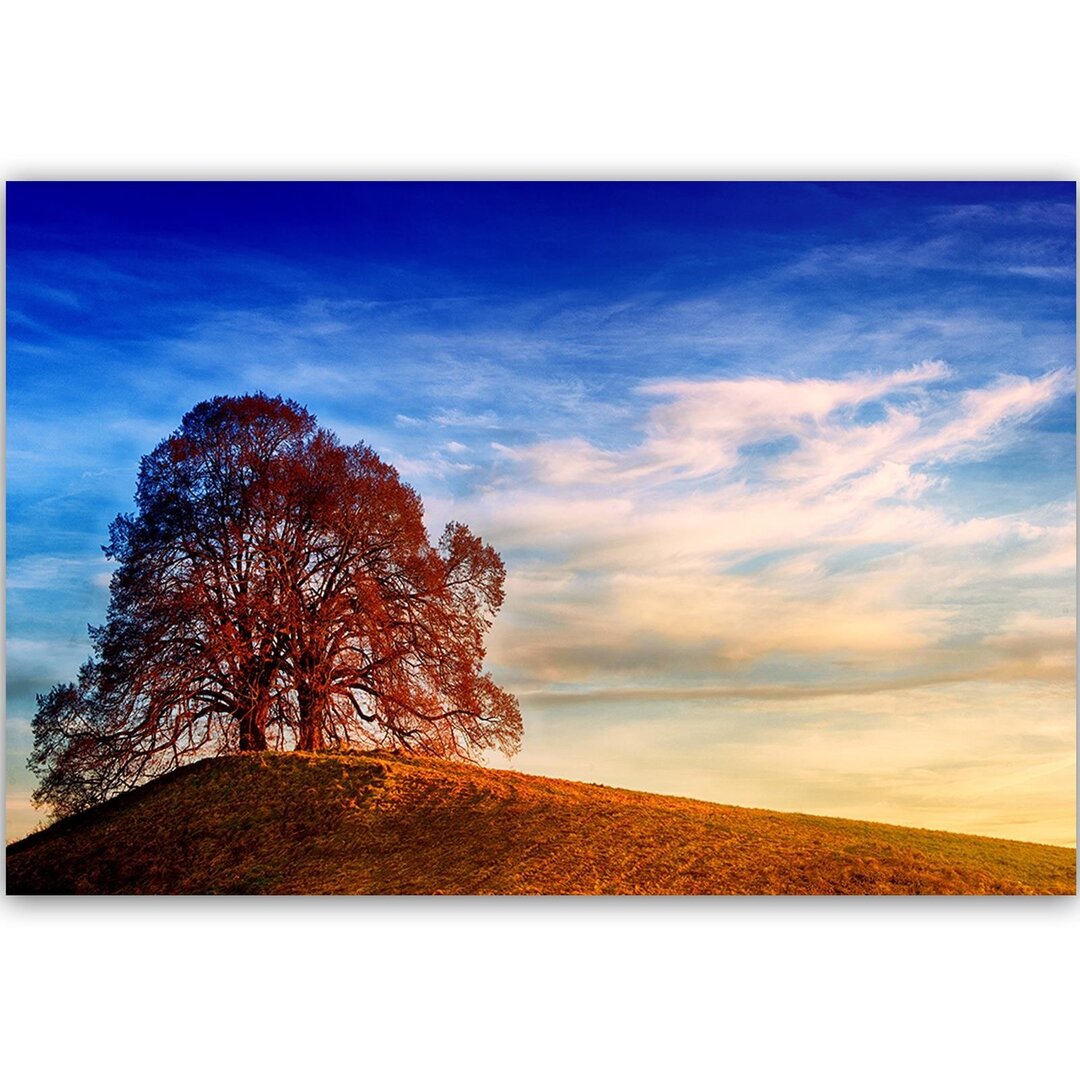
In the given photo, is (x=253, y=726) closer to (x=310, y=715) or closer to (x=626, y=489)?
(x=310, y=715)

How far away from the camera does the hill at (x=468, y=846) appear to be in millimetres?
8070

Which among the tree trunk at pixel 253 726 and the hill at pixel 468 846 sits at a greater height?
the tree trunk at pixel 253 726

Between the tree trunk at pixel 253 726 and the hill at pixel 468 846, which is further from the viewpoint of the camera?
the tree trunk at pixel 253 726

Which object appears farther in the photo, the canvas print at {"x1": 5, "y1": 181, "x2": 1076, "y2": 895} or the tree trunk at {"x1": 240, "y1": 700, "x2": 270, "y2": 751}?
the tree trunk at {"x1": 240, "y1": 700, "x2": 270, "y2": 751}

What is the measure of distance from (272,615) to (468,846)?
2576 millimetres

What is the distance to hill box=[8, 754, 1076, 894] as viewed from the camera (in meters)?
8.07

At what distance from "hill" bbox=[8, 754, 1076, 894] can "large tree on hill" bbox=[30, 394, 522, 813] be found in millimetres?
466

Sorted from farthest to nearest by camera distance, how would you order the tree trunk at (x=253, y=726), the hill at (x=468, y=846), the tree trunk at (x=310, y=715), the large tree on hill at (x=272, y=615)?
the tree trunk at (x=310, y=715) → the tree trunk at (x=253, y=726) → the large tree on hill at (x=272, y=615) → the hill at (x=468, y=846)

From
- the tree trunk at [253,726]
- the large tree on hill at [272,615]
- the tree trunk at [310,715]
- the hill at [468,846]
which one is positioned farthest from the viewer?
the tree trunk at [310,715]

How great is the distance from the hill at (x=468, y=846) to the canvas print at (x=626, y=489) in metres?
0.03

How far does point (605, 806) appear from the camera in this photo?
9.03 meters

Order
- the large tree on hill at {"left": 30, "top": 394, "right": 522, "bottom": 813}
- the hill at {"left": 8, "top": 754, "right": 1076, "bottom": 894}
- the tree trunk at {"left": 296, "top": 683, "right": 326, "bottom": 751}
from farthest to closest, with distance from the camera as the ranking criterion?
the tree trunk at {"left": 296, "top": 683, "right": 326, "bottom": 751}
the large tree on hill at {"left": 30, "top": 394, "right": 522, "bottom": 813}
the hill at {"left": 8, "top": 754, "right": 1076, "bottom": 894}

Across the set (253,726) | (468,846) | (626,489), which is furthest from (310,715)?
(626,489)
